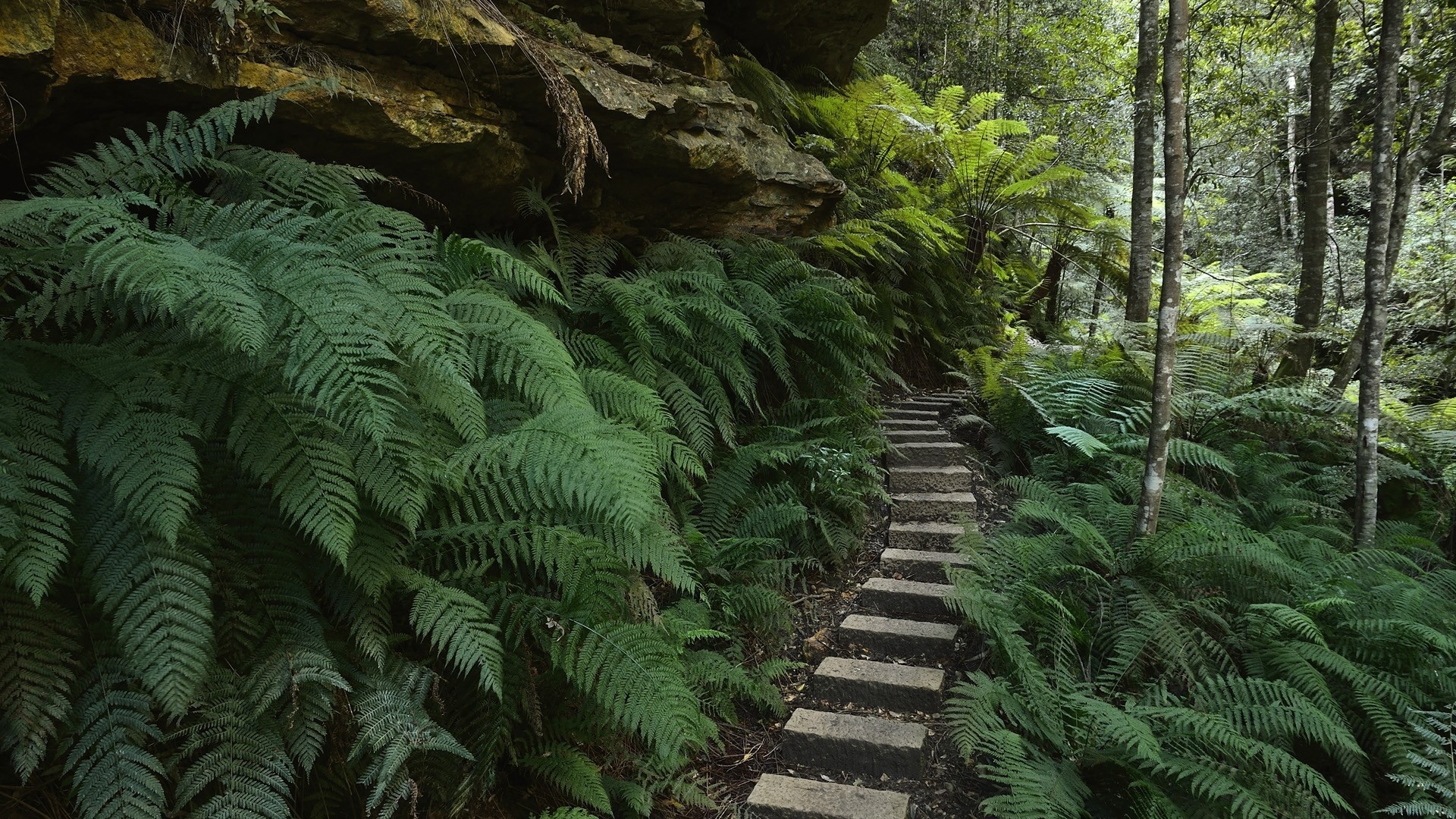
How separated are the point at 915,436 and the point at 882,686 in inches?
112

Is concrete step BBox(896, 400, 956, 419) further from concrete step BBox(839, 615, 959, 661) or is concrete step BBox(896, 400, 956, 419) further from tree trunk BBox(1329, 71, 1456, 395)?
concrete step BBox(839, 615, 959, 661)

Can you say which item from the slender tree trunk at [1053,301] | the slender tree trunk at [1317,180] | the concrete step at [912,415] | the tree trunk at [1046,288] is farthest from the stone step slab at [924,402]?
the slender tree trunk at [1053,301]

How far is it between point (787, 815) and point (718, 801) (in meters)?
0.25

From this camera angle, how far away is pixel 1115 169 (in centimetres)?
1212

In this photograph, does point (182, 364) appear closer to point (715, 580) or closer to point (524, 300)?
point (524, 300)

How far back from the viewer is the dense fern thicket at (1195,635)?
2582 mm

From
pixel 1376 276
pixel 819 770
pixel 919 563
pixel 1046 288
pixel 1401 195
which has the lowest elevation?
pixel 819 770

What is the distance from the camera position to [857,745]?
2770 millimetres

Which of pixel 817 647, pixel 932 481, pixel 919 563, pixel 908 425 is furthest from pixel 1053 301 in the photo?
pixel 817 647

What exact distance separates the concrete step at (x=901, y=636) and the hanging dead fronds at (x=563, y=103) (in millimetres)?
2495

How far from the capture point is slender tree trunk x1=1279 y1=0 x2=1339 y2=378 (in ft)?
22.3

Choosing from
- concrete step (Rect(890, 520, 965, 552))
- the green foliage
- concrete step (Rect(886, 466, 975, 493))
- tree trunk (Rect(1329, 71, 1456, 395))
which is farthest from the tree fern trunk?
A: tree trunk (Rect(1329, 71, 1456, 395))

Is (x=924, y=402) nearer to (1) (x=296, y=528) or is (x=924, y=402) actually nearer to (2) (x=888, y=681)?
(2) (x=888, y=681)

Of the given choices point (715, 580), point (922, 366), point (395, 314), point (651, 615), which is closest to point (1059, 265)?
point (922, 366)
